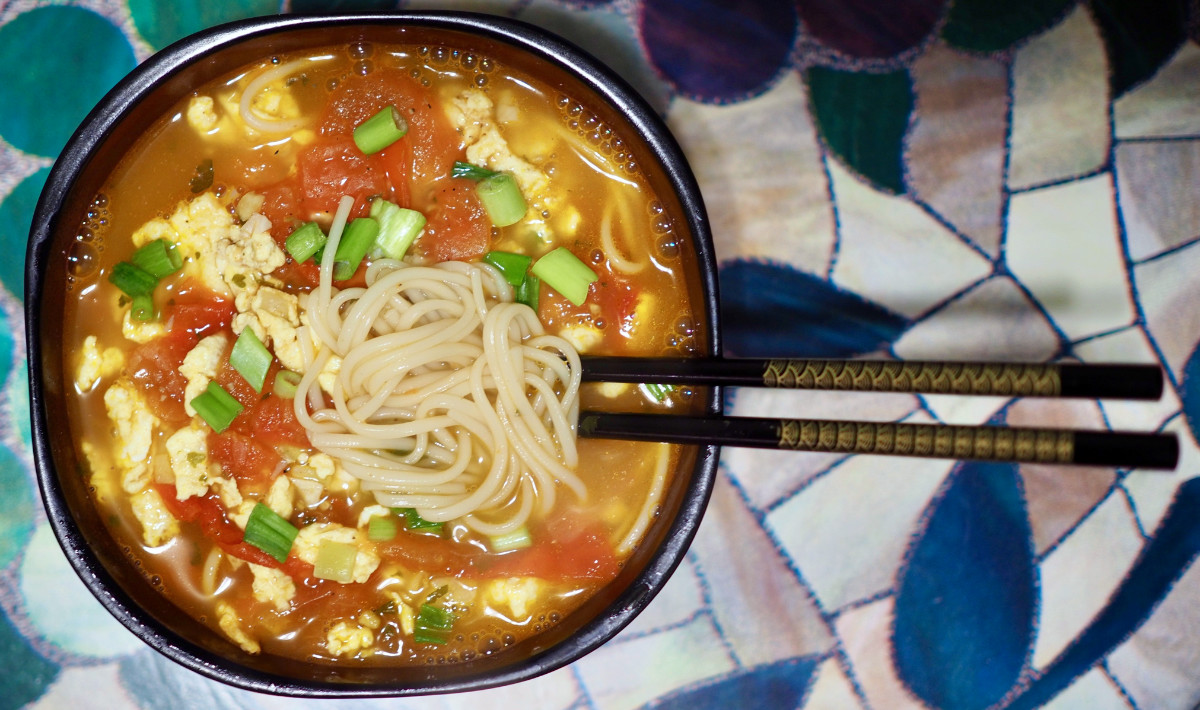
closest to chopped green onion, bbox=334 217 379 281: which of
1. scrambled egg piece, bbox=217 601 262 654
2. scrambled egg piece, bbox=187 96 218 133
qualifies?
scrambled egg piece, bbox=187 96 218 133

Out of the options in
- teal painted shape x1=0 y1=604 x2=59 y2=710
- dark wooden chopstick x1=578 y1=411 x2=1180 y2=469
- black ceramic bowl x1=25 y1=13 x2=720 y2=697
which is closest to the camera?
dark wooden chopstick x1=578 y1=411 x2=1180 y2=469

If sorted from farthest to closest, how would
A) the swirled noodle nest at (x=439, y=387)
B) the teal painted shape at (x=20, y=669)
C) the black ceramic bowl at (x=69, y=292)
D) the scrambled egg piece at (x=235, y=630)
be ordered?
1. the teal painted shape at (x=20, y=669)
2. the scrambled egg piece at (x=235, y=630)
3. the swirled noodle nest at (x=439, y=387)
4. the black ceramic bowl at (x=69, y=292)

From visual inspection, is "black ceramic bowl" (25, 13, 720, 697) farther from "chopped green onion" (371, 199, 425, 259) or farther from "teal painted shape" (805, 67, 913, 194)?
Answer: "teal painted shape" (805, 67, 913, 194)

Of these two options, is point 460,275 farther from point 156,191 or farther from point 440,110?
point 156,191

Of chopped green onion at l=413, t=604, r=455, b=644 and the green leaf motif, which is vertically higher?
the green leaf motif

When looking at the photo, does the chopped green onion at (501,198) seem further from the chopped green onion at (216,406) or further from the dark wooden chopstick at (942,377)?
the chopped green onion at (216,406)

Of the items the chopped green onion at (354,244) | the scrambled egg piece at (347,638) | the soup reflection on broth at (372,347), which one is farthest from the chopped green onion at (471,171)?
the scrambled egg piece at (347,638)
